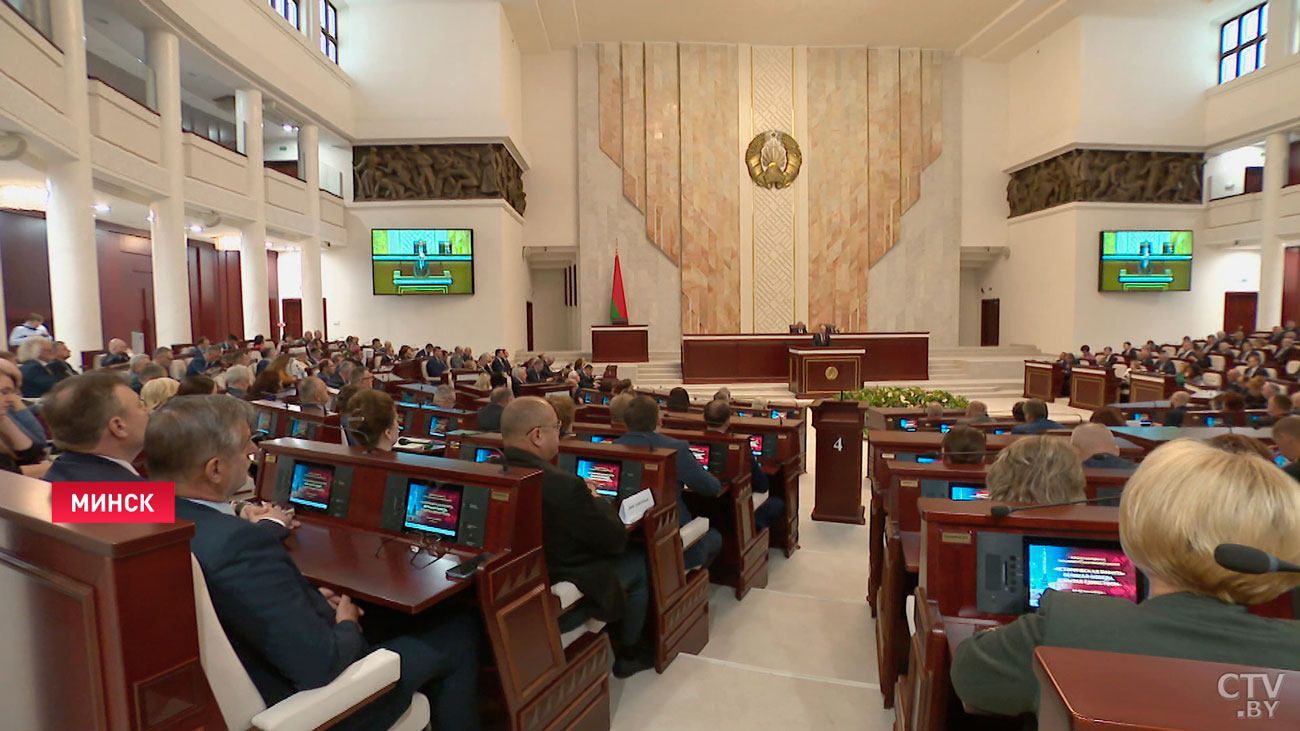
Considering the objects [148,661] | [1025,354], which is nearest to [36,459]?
[148,661]

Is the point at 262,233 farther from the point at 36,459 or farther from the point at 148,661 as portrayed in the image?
the point at 148,661

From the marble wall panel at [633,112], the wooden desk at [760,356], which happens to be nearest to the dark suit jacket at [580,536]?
the wooden desk at [760,356]

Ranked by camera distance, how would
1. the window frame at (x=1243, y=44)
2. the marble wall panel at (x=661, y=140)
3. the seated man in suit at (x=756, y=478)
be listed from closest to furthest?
the seated man in suit at (x=756, y=478), the window frame at (x=1243, y=44), the marble wall panel at (x=661, y=140)

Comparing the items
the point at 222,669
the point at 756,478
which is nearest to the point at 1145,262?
the point at 756,478

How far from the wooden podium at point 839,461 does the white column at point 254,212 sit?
425 inches

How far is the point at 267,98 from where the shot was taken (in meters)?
12.7

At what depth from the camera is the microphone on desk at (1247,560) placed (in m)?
0.96

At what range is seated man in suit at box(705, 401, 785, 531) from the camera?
4.65m

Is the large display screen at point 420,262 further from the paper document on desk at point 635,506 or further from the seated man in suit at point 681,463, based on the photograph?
the paper document on desk at point 635,506

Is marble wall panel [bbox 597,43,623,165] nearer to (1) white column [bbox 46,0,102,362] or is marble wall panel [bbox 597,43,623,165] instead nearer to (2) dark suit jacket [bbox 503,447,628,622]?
(1) white column [bbox 46,0,102,362]

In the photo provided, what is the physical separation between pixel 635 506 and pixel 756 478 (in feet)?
5.78

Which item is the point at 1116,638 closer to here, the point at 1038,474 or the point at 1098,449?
the point at 1038,474

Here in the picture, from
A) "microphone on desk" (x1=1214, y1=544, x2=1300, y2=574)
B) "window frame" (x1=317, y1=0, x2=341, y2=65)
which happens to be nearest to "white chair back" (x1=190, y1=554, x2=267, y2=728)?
"microphone on desk" (x1=1214, y1=544, x2=1300, y2=574)

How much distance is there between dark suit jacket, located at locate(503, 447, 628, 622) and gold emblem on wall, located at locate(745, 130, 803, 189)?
16.8m
